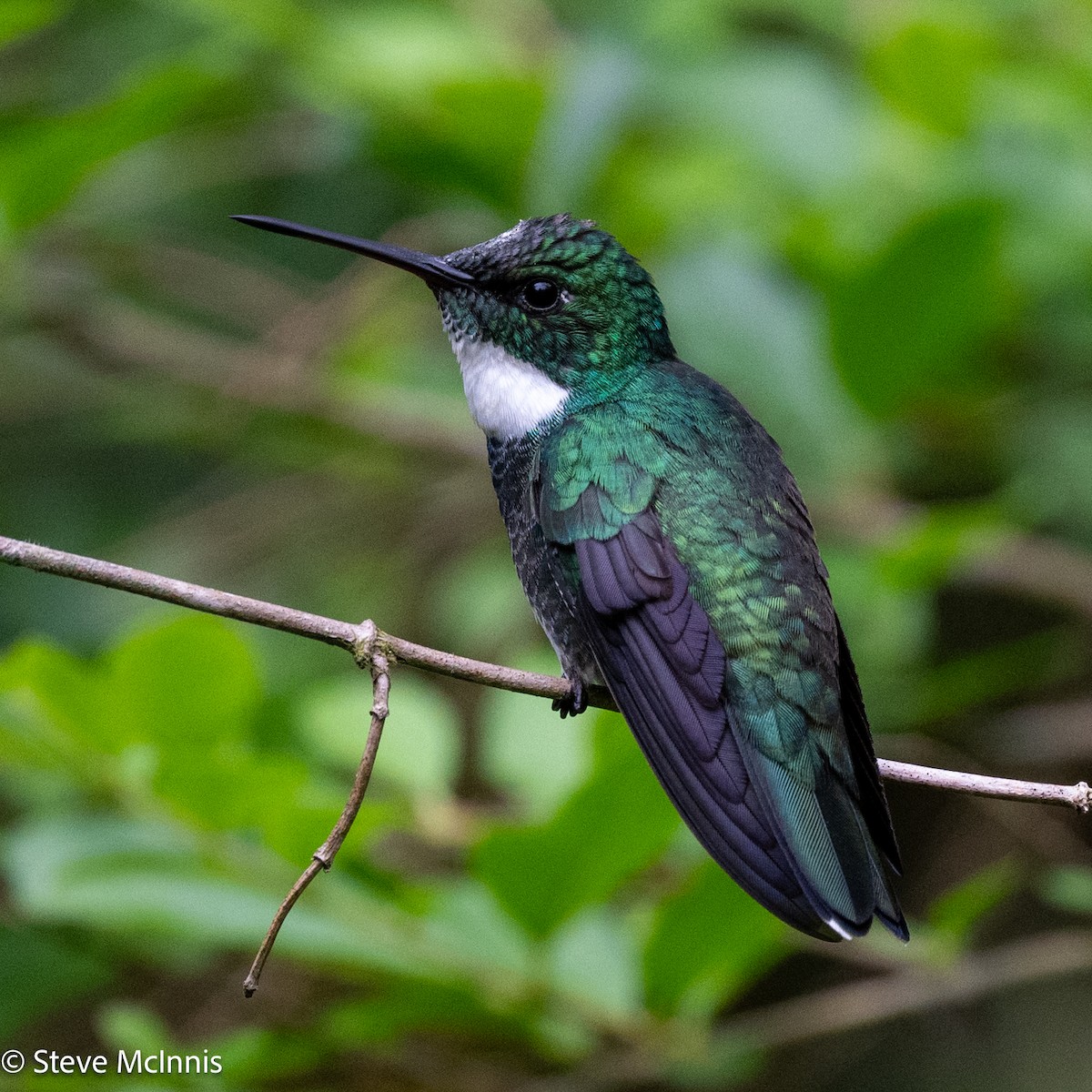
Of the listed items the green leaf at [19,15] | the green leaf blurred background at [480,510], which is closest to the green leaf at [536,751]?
the green leaf blurred background at [480,510]

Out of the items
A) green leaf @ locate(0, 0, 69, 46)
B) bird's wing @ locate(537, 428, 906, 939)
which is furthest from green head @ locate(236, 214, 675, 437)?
green leaf @ locate(0, 0, 69, 46)

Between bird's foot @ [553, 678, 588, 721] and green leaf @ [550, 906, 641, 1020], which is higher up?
bird's foot @ [553, 678, 588, 721]

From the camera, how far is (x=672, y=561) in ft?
8.19

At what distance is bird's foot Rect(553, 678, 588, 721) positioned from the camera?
2.55 m

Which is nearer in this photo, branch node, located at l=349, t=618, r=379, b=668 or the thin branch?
the thin branch

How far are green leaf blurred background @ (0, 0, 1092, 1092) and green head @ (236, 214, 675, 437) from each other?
24.2 inches

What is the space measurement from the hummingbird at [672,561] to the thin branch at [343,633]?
6.8 inches

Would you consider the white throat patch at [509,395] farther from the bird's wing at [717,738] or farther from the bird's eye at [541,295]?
the bird's wing at [717,738]

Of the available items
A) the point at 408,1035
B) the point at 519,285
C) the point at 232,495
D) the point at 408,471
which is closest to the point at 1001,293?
the point at 519,285

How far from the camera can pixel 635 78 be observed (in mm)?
3691

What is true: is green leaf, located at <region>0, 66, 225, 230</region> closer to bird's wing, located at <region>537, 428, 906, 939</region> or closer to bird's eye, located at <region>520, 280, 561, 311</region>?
bird's eye, located at <region>520, 280, 561, 311</region>

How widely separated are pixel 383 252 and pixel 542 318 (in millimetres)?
385

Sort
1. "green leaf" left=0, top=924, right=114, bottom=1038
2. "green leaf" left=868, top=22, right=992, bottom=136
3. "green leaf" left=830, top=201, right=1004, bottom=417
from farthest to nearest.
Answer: "green leaf" left=868, top=22, right=992, bottom=136 < "green leaf" left=830, top=201, right=1004, bottom=417 < "green leaf" left=0, top=924, right=114, bottom=1038

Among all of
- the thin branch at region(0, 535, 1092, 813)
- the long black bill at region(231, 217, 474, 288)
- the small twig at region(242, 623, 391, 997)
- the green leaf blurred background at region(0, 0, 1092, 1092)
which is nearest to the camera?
the small twig at region(242, 623, 391, 997)
